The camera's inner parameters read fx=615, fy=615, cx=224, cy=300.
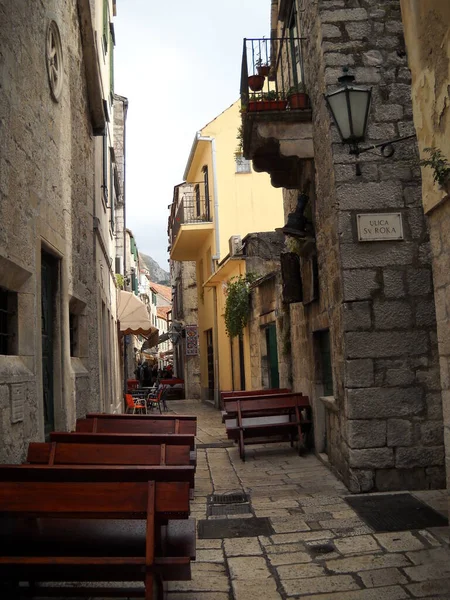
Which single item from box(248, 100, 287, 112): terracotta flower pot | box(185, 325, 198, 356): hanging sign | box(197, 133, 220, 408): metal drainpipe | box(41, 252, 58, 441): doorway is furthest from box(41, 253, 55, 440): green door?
box(185, 325, 198, 356): hanging sign

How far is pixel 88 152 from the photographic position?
857cm

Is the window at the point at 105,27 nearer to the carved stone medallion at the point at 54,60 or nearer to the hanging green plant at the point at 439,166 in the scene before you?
the carved stone medallion at the point at 54,60

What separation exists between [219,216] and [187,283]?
7889 millimetres

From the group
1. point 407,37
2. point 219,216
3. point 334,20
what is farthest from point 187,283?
point 407,37

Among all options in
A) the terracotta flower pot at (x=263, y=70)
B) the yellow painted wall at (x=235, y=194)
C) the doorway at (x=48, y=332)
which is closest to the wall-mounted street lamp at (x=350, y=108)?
the doorway at (x=48, y=332)

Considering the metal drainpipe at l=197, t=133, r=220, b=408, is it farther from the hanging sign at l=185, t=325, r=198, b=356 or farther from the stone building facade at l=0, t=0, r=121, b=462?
the stone building facade at l=0, t=0, r=121, b=462

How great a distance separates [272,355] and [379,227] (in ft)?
20.5

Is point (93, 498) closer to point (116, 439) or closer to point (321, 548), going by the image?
point (116, 439)

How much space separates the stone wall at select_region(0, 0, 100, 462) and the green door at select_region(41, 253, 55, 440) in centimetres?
5

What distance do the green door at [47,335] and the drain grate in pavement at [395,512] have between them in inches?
117

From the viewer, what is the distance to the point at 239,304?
14.5 meters

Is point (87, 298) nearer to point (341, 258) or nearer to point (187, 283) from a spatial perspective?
point (341, 258)

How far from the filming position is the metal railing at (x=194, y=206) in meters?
20.0

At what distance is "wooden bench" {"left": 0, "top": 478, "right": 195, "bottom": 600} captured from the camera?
301 cm
